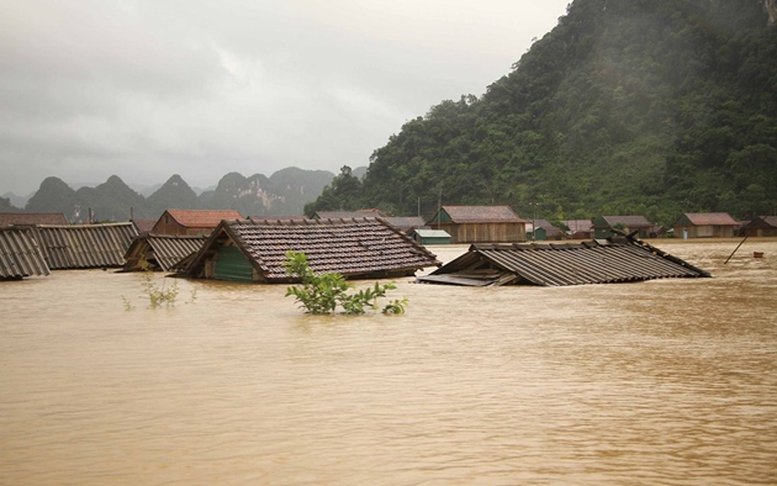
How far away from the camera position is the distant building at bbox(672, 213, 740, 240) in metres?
72.8

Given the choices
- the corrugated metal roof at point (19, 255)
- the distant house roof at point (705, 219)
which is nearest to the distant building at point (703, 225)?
the distant house roof at point (705, 219)

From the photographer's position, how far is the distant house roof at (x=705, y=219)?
72.9m

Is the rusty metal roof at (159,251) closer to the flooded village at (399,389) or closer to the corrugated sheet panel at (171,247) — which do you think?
the corrugated sheet panel at (171,247)

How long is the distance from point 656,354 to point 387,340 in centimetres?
268

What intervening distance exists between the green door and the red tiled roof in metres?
63.1

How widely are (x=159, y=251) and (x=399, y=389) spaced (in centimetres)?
1844

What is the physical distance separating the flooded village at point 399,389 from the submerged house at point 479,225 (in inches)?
2171

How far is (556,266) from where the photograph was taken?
16.4 metres

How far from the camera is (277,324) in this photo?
31.6 ft

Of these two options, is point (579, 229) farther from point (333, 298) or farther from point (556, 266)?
point (333, 298)

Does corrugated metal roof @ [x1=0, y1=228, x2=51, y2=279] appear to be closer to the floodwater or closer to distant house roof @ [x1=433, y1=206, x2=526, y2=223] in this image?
the floodwater

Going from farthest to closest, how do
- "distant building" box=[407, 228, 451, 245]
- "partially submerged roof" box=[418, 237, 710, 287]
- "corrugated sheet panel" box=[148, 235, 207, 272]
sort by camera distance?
"distant building" box=[407, 228, 451, 245] → "corrugated sheet panel" box=[148, 235, 207, 272] → "partially submerged roof" box=[418, 237, 710, 287]

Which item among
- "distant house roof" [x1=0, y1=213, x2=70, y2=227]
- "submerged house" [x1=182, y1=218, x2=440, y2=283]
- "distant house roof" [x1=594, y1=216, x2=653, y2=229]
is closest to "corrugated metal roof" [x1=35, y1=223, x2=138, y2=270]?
"submerged house" [x1=182, y1=218, x2=440, y2=283]

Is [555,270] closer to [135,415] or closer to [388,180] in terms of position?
[135,415]
